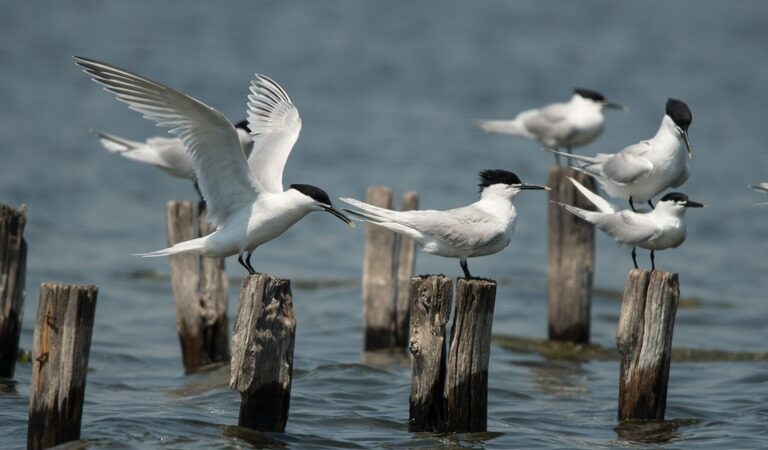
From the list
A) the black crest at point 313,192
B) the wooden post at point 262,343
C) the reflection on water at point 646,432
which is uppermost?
the black crest at point 313,192

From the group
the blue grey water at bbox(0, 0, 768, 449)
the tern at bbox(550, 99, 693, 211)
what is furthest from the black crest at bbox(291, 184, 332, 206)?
the tern at bbox(550, 99, 693, 211)

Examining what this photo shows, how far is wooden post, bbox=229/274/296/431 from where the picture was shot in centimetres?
561

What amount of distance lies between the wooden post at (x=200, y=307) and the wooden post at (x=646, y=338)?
3.18m

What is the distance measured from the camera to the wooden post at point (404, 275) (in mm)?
8766

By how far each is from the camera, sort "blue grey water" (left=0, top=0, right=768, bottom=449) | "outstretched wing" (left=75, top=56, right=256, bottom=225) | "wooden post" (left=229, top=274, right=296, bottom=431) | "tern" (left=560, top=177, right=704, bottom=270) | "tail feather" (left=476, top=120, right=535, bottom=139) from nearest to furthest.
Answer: "wooden post" (left=229, top=274, right=296, bottom=431), "outstretched wing" (left=75, top=56, right=256, bottom=225), "tern" (left=560, top=177, right=704, bottom=270), "blue grey water" (left=0, top=0, right=768, bottom=449), "tail feather" (left=476, top=120, right=535, bottom=139)

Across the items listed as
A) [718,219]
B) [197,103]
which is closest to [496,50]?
A: [718,219]

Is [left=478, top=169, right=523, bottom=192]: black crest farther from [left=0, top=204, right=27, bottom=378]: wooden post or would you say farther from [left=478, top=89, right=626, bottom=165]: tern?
[left=478, top=89, right=626, bottom=165]: tern

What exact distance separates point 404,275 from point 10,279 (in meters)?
3.08

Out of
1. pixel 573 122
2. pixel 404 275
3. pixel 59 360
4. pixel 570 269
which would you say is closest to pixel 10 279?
pixel 59 360

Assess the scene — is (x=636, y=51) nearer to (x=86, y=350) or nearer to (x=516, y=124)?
(x=516, y=124)

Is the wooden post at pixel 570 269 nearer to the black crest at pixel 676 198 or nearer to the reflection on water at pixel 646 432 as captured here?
the black crest at pixel 676 198

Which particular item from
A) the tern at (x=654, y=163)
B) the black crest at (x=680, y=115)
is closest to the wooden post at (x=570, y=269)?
the tern at (x=654, y=163)

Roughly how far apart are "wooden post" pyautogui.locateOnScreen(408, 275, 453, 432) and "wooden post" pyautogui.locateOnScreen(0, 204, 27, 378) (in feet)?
8.92

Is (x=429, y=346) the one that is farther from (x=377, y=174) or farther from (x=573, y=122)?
(x=377, y=174)
